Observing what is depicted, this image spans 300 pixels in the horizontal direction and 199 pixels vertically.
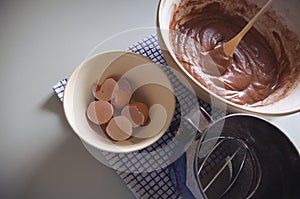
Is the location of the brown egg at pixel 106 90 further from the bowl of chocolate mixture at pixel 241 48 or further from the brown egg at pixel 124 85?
the bowl of chocolate mixture at pixel 241 48

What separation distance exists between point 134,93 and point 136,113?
6cm

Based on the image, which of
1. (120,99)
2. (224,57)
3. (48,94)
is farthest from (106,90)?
(224,57)

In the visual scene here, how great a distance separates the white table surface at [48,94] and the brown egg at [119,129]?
0.26 feet

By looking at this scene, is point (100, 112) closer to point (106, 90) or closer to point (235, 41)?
point (106, 90)

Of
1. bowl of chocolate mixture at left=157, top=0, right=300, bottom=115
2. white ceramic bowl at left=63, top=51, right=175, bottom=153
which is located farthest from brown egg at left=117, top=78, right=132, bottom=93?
bowl of chocolate mixture at left=157, top=0, right=300, bottom=115

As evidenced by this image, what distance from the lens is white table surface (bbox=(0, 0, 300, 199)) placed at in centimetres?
66

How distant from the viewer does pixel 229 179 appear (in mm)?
636

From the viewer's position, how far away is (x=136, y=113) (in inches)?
25.7

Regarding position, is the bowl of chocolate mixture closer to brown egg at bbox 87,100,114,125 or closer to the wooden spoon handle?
the wooden spoon handle

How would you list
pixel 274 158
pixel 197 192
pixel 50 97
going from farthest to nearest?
pixel 50 97 < pixel 274 158 < pixel 197 192

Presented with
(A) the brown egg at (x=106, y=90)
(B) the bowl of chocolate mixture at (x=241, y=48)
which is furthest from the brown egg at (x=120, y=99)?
(B) the bowl of chocolate mixture at (x=241, y=48)

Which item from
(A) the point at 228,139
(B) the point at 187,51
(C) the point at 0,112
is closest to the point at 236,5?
(B) the point at 187,51

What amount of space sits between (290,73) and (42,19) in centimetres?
55

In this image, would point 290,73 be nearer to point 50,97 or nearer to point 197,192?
point 197,192
